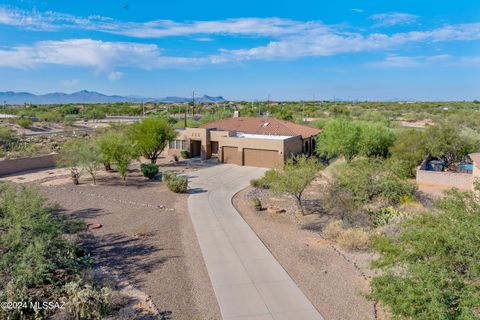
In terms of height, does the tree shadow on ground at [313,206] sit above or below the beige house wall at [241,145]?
below

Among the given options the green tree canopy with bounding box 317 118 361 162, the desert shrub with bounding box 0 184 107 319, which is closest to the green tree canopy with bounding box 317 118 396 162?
the green tree canopy with bounding box 317 118 361 162

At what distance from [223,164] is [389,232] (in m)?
22.4

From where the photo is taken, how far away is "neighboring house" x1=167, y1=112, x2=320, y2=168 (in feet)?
118

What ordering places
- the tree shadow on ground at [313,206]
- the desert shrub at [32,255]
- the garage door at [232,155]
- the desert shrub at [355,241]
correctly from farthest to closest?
the garage door at [232,155] → the tree shadow on ground at [313,206] → the desert shrub at [355,241] → the desert shrub at [32,255]

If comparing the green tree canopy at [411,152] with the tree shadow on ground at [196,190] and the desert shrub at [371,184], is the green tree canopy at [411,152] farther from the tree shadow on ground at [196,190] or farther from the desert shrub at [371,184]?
the tree shadow on ground at [196,190]

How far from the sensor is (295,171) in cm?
2023

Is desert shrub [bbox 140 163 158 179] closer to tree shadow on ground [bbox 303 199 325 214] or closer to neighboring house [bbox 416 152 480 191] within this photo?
tree shadow on ground [bbox 303 199 325 214]

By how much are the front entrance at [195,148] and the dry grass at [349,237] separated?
25411mm

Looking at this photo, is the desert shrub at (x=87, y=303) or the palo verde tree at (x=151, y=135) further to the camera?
the palo verde tree at (x=151, y=135)

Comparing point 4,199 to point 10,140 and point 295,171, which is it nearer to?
point 295,171

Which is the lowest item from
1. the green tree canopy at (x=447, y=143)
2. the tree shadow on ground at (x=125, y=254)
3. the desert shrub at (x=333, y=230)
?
the tree shadow on ground at (x=125, y=254)

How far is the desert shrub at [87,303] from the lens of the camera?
10.6m

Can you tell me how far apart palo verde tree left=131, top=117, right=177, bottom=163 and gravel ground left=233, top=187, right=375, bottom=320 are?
16731mm

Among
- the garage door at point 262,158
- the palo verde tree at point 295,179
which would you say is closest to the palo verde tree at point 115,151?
the garage door at point 262,158
